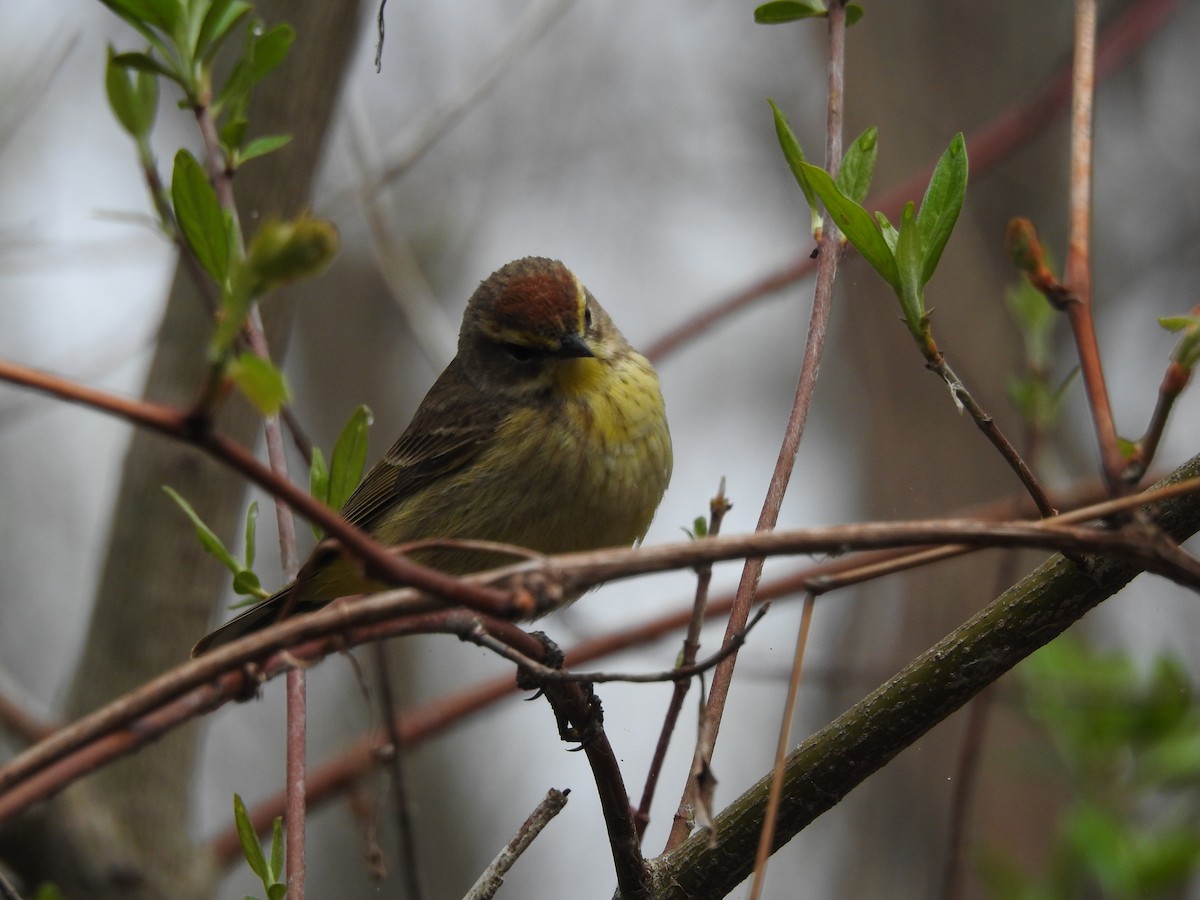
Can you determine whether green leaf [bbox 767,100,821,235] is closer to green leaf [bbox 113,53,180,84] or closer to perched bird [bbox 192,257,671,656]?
green leaf [bbox 113,53,180,84]

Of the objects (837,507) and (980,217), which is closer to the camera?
(980,217)

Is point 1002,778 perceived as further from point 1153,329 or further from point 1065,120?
point 1065,120

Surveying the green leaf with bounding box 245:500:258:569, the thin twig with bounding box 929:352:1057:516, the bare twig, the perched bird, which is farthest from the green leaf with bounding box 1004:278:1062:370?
the bare twig

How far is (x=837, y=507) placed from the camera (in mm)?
9594

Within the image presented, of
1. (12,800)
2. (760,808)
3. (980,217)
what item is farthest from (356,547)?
(980,217)

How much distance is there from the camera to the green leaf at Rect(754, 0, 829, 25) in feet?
8.25

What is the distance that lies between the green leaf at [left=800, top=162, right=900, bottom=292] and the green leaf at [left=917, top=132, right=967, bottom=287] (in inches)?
2.1

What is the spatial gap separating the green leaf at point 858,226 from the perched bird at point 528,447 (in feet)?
6.88

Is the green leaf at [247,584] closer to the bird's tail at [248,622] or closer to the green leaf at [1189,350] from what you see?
the bird's tail at [248,622]

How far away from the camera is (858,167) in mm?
2414

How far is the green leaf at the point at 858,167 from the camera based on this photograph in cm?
239

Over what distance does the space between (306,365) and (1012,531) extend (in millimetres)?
10739

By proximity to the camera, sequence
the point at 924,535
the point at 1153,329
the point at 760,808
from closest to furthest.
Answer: the point at 924,535 < the point at 760,808 < the point at 1153,329

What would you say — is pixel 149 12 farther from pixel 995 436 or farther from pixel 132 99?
pixel 995 436
